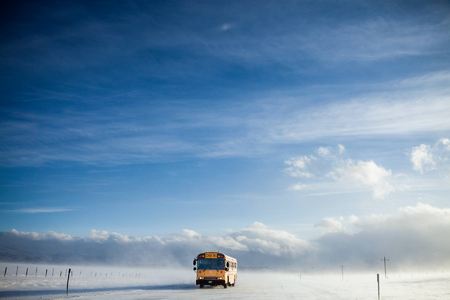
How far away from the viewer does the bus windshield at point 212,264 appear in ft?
152

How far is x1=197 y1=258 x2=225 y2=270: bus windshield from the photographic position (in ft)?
152

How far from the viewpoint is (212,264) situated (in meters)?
46.5

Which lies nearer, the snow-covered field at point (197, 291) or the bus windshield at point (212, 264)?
the snow-covered field at point (197, 291)

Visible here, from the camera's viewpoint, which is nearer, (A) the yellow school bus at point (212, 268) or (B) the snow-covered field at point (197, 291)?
(B) the snow-covered field at point (197, 291)

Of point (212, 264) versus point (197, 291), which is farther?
point (212, 264)

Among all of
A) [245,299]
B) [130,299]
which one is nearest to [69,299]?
[130,299]

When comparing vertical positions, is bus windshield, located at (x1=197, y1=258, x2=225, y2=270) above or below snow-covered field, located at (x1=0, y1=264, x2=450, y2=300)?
above

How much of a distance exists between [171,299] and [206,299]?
2.71 meters

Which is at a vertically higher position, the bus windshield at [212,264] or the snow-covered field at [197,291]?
the bus windshield at [212,264]

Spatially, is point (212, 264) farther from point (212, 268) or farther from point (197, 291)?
point (197, 291)

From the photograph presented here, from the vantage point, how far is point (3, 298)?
3080cm

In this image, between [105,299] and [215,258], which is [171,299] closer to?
[105,299]

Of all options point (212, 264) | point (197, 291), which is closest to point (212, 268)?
point (212, 264)

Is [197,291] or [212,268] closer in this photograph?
[197,291]
